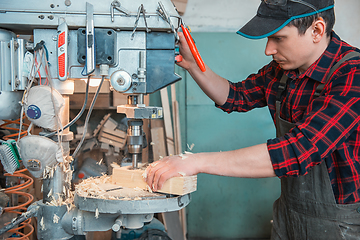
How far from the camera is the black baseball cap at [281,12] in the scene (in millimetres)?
999

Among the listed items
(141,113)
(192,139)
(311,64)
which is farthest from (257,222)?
(141,113)

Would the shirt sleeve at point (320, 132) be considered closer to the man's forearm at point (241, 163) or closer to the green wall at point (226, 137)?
the man's forearm at point (241, 163)

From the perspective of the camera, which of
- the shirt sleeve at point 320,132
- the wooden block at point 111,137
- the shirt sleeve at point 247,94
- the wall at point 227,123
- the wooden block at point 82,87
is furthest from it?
the wall at point 227,123

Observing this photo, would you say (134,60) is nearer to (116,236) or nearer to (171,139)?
(116,236)

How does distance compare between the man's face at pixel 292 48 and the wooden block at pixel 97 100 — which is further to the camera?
the wooden block at pixel 97 100

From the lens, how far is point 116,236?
156cm

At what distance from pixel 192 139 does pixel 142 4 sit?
189 cm

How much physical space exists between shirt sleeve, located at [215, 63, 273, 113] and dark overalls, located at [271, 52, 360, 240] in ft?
0.59

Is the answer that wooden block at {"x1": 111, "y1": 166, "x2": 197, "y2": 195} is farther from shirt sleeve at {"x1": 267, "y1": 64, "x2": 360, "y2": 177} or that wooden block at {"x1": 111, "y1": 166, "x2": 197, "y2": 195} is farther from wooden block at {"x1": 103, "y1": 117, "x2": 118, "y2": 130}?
wooden block at {"x1": 103, "y1": 117, "x2": 118, "y2": 130}

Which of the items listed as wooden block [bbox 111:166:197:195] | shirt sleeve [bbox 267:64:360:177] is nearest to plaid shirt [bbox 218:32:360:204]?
shirt sleeve [bbox 267:64:360:177]

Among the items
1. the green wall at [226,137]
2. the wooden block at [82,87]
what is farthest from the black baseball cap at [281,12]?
the green wall at [226,137]

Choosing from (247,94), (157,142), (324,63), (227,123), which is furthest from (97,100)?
(324,63)

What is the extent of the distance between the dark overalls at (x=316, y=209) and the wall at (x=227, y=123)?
57.9 inches

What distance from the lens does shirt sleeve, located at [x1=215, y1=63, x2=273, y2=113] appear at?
1.45m
